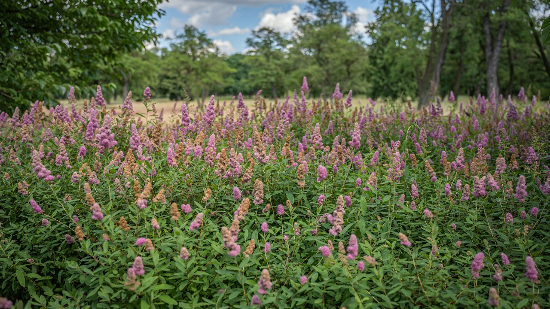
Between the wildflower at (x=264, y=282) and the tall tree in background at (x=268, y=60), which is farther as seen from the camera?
the tall tree in background at (x=268, y=60)

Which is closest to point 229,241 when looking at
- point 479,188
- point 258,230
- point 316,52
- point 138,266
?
point 138,266

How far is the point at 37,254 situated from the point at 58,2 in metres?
6.62

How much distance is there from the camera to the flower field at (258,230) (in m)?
2.65

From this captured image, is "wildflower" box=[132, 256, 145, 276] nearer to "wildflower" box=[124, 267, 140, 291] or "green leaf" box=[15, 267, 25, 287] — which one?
"wildflower" box=[124, 267, 140, 291]

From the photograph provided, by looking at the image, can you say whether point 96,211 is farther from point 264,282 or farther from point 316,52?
point 316,52

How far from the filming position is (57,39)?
347 inches

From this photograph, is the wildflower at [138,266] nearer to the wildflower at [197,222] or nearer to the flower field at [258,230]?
the flower field at [258,230]

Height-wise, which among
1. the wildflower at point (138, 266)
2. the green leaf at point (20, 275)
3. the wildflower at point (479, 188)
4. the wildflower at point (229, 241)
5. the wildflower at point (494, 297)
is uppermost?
the wildflower at point (479, 188)

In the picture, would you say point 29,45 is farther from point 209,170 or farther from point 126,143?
point 209,170

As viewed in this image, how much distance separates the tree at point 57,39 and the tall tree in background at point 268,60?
1881 inches

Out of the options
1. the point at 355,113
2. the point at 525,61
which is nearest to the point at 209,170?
the point at 355,113

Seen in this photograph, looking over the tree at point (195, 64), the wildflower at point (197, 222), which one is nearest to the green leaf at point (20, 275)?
the wildflower at point (197, 222)

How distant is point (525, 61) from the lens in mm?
37031

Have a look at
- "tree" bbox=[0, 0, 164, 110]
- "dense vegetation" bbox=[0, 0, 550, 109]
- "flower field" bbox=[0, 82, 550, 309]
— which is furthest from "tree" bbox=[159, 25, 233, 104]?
"flower field" bbox=[0, 82, 550, 309]
